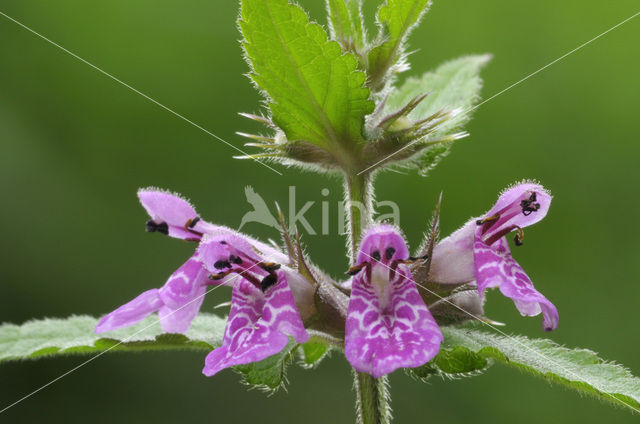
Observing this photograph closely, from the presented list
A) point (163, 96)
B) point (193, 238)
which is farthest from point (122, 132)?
point (193, 238)

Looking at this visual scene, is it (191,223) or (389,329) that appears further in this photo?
(191,223)

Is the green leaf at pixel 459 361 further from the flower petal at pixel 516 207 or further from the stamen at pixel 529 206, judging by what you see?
the stamen at pixel 529 206

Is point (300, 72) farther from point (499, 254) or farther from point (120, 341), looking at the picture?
point (120, 341)

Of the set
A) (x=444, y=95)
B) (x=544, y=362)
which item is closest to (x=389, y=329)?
(x=544, y=362)

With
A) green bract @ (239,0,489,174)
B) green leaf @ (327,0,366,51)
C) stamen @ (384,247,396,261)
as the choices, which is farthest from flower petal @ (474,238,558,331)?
green leaf @ (327,0,366,51)

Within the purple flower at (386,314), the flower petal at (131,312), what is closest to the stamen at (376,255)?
the purple flower at (386,314)

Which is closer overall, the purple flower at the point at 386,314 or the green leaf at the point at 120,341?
the purple flower at the point at 386,314

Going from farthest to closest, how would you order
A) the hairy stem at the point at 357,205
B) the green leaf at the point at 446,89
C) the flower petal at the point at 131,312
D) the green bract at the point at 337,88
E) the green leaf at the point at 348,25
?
1. the green leaf at the point at 446,89
2. the hairy stem at the point at 357,205
3. the green leaf at the point at 348,25
4. the flower petal at the point at 131,312
5. the green bract at the point at 337,88
